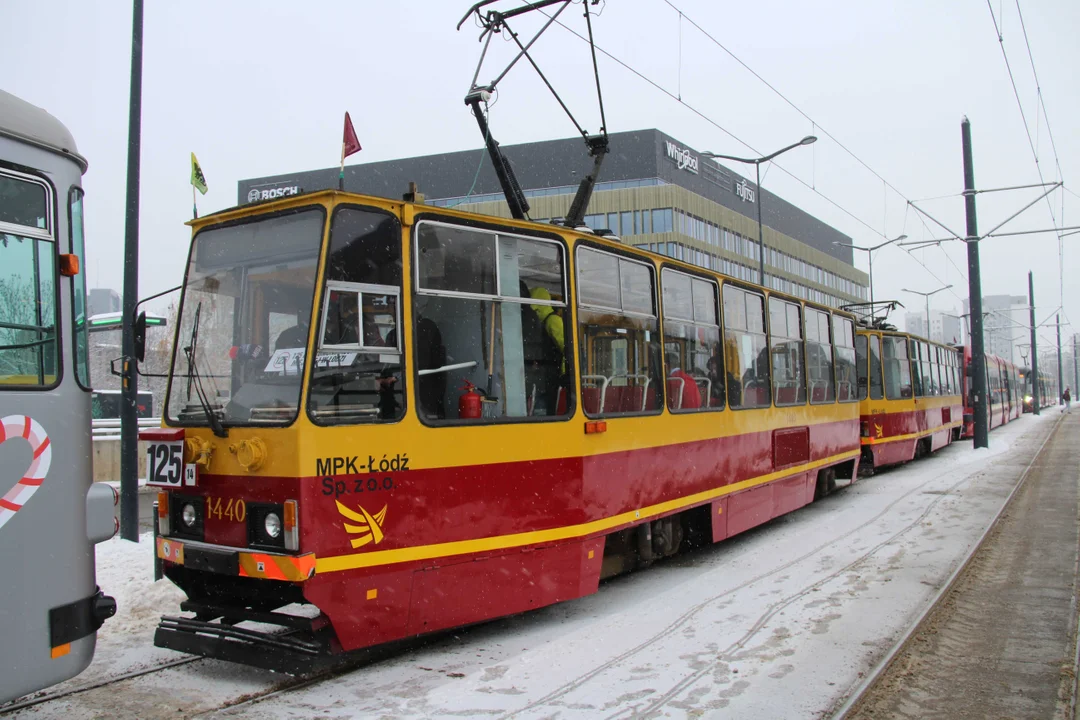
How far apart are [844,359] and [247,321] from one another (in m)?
10.3

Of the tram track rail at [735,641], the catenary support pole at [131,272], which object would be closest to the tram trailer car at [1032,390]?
the tram track rail at [735,641]

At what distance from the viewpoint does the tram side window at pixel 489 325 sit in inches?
217

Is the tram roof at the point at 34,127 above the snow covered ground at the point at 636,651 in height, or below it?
above

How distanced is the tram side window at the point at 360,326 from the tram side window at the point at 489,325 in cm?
18

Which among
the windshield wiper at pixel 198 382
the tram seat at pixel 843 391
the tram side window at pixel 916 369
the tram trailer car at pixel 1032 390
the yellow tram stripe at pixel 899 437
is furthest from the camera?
the tram trailer car at pixel 1032 390

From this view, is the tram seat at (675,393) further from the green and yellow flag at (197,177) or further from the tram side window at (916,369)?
the tram side window at (916,369)

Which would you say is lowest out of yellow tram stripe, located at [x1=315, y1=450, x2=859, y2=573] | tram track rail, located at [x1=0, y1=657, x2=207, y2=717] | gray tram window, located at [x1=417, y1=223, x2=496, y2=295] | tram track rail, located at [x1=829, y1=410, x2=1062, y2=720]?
tram track rail, located at [x1=829, y1=410, x2=1062, y2=720]

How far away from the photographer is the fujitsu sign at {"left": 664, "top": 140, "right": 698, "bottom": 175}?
49.3 metres

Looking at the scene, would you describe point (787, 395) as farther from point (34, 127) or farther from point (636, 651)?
point (34, 127)

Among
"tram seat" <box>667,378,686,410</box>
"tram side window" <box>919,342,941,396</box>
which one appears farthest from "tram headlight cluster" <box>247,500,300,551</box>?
"tram side window" <box>919,342,941,396</box>

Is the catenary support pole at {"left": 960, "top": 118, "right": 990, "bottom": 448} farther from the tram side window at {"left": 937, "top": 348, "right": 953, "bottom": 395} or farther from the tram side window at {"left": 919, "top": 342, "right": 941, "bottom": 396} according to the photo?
the tram side window at {"left": 919, "top": 342, "right": 941, "bottom": 396}

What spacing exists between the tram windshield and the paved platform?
374 cm

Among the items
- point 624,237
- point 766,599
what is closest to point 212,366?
point 766,599

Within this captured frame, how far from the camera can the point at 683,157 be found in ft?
167
